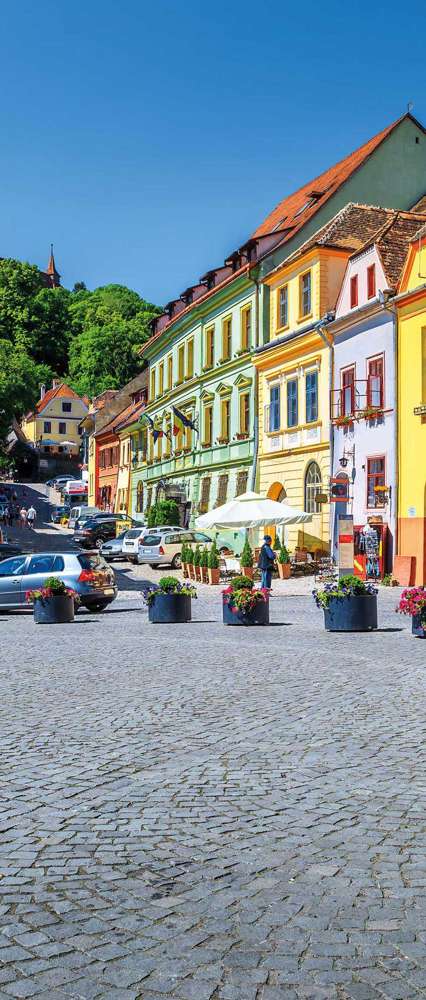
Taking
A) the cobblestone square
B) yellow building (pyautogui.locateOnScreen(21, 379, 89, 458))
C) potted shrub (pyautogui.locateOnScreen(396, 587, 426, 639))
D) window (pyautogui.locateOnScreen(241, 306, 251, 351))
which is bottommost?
the cobblestone square

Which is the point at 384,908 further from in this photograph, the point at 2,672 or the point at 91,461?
the point at 91,461

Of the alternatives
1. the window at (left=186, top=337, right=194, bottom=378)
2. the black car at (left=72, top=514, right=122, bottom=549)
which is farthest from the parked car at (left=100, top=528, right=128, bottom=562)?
the window at (left=186, top=337, right=194, bottom=378)

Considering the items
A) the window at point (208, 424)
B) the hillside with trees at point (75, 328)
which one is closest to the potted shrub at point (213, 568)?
the window at point (208, 424)

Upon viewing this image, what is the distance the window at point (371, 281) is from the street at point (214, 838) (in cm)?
2198

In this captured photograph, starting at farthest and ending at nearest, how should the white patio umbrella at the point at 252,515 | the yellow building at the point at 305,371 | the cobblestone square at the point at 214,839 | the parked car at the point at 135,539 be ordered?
the parked car at the point at 135,539 → the yellow building at the point at 305,371 → the white patio umbrella at the point at 252,515 → the cobblestone square at the point at 214,839

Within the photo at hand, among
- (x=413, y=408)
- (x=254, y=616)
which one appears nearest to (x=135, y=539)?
(x=413, y=408)

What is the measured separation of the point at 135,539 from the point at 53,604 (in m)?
21.9

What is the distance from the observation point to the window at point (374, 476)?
99.9ft

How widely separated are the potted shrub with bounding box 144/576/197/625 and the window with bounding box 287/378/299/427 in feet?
58.4

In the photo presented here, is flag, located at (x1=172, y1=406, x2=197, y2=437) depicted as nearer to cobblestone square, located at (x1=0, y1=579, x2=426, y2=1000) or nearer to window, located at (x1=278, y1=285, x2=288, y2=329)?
window, located at (x1=278, y1=285, x2=288, y2=329)


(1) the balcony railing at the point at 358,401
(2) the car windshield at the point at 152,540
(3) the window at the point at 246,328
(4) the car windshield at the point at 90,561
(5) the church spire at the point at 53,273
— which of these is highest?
(5) the church spire at the point at 53,273

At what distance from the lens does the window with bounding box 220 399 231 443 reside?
44.6 m

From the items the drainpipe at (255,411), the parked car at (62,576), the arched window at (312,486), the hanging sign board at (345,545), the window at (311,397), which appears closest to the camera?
the parked car at (62,576)

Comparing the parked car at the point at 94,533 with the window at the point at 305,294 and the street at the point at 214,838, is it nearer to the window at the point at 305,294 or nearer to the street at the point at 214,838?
the window at the point at 305,294
